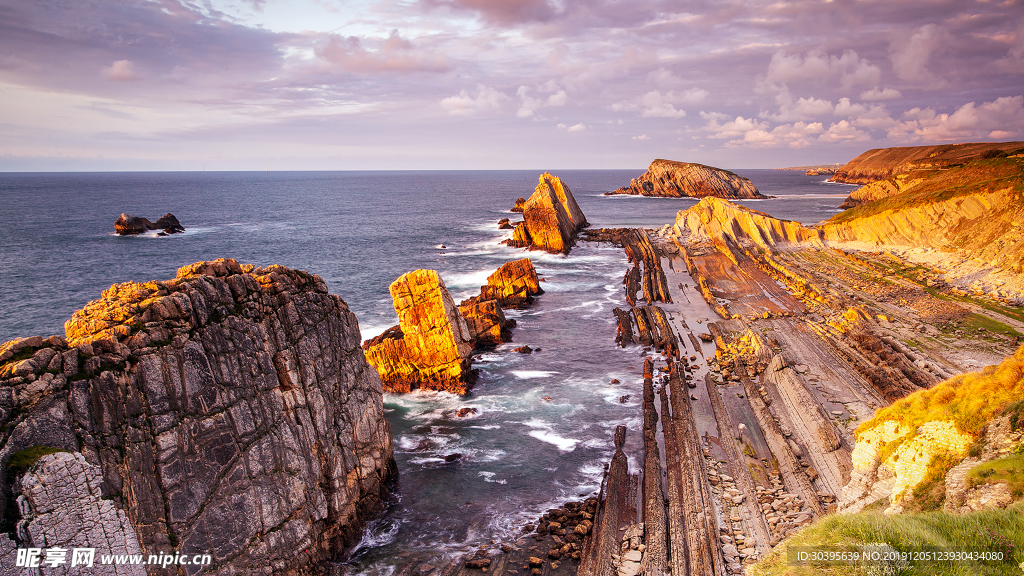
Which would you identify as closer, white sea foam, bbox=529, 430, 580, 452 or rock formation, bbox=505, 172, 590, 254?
white sea foam, bbox=529, 430, 580, 452

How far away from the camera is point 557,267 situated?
71375mm

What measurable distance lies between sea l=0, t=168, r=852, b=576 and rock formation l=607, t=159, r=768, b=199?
130ft

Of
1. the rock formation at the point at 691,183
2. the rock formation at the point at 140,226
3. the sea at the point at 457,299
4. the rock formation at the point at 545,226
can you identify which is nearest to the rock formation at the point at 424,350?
the sea at the point at 457,299

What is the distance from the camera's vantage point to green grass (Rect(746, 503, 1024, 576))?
9227 millimetres

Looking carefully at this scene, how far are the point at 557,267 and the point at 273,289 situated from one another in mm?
55700

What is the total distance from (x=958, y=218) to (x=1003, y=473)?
6418 cm

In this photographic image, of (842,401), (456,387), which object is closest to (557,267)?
(456,387)

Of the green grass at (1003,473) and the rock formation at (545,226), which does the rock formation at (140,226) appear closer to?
the rock formation at (545,226)

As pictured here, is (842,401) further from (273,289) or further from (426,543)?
(273,289)

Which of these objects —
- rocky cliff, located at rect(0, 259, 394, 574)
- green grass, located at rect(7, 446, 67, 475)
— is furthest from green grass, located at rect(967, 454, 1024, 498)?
green grass, located at rect(7, 446, 67, 475)

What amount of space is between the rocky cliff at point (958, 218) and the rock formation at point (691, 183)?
301ft

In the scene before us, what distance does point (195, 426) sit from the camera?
13.9 metres

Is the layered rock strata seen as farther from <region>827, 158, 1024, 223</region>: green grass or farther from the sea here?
<region>827, 158, 1024, 223</region>: green grass

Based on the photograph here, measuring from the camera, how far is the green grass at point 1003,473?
11.3 m
